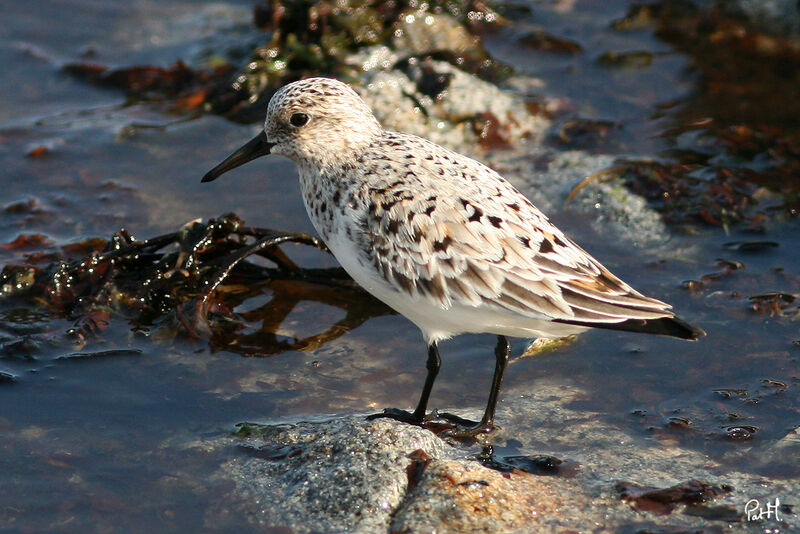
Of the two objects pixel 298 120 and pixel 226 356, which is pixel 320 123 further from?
pixel 226 356

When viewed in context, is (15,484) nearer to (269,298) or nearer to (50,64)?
(269,298)

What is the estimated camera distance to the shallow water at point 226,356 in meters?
4.57

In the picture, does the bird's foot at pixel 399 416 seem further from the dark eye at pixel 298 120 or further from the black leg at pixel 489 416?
the dark eye at pixel 298 120

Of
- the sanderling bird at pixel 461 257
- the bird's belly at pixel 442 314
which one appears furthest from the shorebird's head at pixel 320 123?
the bird's belly at pixel 442 314

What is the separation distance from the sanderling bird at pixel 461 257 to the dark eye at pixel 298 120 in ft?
1.14

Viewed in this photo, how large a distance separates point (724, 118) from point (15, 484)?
5863 mm

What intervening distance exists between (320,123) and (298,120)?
0.41ft

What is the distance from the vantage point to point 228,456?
4.63 meters

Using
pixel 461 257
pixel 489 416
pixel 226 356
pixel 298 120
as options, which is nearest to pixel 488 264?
pixel 461 257

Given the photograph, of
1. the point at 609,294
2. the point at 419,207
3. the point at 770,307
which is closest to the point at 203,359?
the point at 419,207

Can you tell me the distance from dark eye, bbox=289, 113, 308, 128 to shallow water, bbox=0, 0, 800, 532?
1.27 meters

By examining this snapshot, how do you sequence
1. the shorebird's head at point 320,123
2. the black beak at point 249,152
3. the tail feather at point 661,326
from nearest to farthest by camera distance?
1. the tail feather at point 661,326
2. the shorebird's head at point 320,123
3. the black beak at point 249,152

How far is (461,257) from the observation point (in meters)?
4.49

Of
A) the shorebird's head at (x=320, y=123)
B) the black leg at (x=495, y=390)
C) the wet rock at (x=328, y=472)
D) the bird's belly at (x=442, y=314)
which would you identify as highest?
the shorebird's head at (x=320, y=123)
